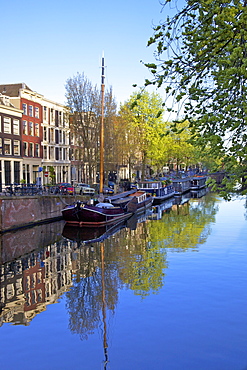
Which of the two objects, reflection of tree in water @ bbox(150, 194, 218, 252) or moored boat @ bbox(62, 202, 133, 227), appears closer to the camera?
reflection of tree in water @ bbox(150, 194, 218, 252)

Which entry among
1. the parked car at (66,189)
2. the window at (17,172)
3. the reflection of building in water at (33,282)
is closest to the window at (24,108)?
the window at (17,172)

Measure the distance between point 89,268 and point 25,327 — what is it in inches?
267

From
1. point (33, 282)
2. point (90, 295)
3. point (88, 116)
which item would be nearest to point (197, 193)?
point (88, 116)

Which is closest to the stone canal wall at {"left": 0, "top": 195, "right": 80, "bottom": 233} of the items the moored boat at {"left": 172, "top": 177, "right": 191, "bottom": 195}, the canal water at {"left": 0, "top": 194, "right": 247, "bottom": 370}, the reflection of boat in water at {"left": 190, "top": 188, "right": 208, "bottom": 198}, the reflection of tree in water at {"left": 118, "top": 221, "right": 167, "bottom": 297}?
the canal water at {"left": 0, "top": 194, "right": 247, "bottom": 370}

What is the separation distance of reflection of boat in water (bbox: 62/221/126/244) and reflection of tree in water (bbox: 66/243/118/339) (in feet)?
20.3

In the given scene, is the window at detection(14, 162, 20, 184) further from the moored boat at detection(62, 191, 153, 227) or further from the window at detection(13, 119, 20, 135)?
the moored boat at detection(62, 191, 153, 227)

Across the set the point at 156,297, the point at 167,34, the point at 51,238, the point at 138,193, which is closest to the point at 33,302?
the point at 156,297

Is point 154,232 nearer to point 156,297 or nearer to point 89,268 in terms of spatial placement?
point 89,268

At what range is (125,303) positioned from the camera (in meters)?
13.2

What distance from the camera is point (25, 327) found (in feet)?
37.3

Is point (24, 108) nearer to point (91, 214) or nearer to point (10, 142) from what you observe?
point (10, 142)

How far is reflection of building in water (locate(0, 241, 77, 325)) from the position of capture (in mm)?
12805

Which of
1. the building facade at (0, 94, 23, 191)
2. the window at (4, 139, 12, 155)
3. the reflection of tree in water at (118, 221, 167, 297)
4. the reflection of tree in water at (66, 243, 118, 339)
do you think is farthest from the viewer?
the window at (4, 139, 12, 155)

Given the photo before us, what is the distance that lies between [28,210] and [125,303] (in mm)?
17900
